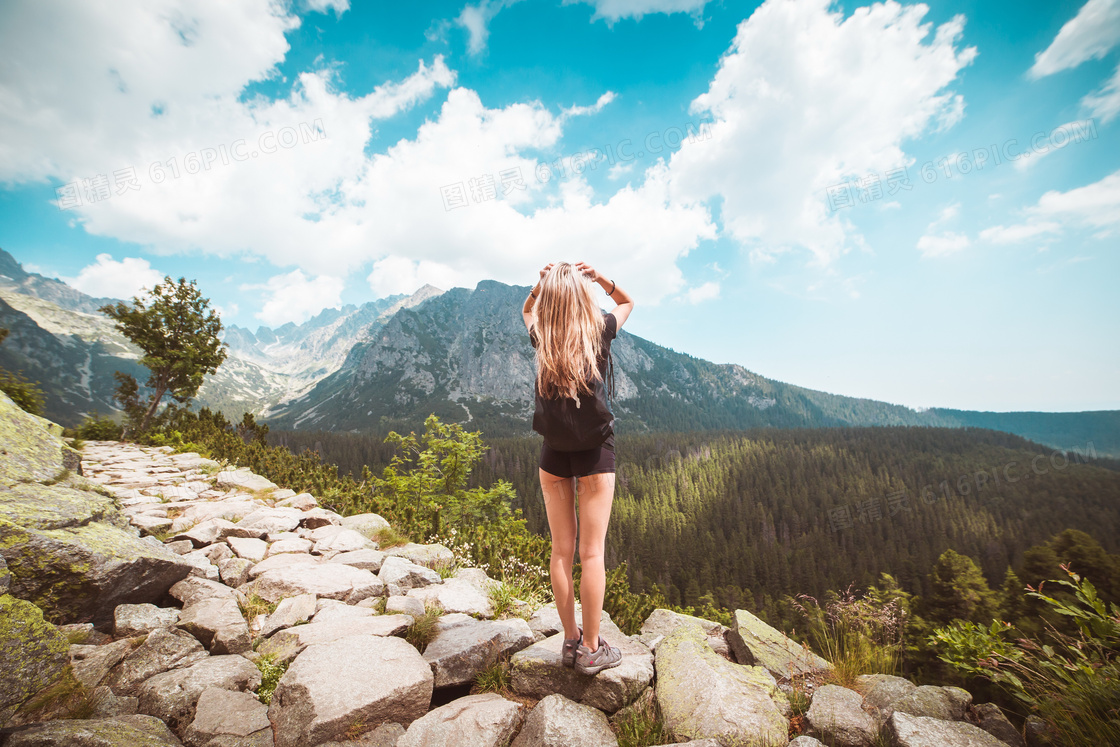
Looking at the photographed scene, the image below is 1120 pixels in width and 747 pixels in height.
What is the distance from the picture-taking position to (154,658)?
11.1ft

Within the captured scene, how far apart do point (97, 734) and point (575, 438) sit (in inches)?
130

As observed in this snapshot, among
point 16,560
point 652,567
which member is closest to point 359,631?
point 16,560

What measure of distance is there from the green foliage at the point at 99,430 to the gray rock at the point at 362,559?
1865 centimetres

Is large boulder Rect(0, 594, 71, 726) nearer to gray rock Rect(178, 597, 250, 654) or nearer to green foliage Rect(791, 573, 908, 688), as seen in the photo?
gray rock Rect(178, 597, 250, 654)

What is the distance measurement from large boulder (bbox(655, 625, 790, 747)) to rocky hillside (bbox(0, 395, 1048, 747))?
16mm

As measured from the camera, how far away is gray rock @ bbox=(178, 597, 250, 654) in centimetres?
377

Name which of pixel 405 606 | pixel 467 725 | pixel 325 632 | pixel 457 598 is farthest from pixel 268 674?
pixel 457 598

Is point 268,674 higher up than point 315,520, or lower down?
lower down

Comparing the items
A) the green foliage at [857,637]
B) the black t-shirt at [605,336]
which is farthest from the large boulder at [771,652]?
the black t-shirt at [605,336]

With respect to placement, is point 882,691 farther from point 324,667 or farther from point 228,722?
point 228,722

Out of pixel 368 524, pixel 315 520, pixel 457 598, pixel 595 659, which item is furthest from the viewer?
pixel 368 524

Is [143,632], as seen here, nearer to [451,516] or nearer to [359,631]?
[359,631]

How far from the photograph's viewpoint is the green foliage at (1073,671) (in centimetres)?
280

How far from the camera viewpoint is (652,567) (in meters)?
88.9
